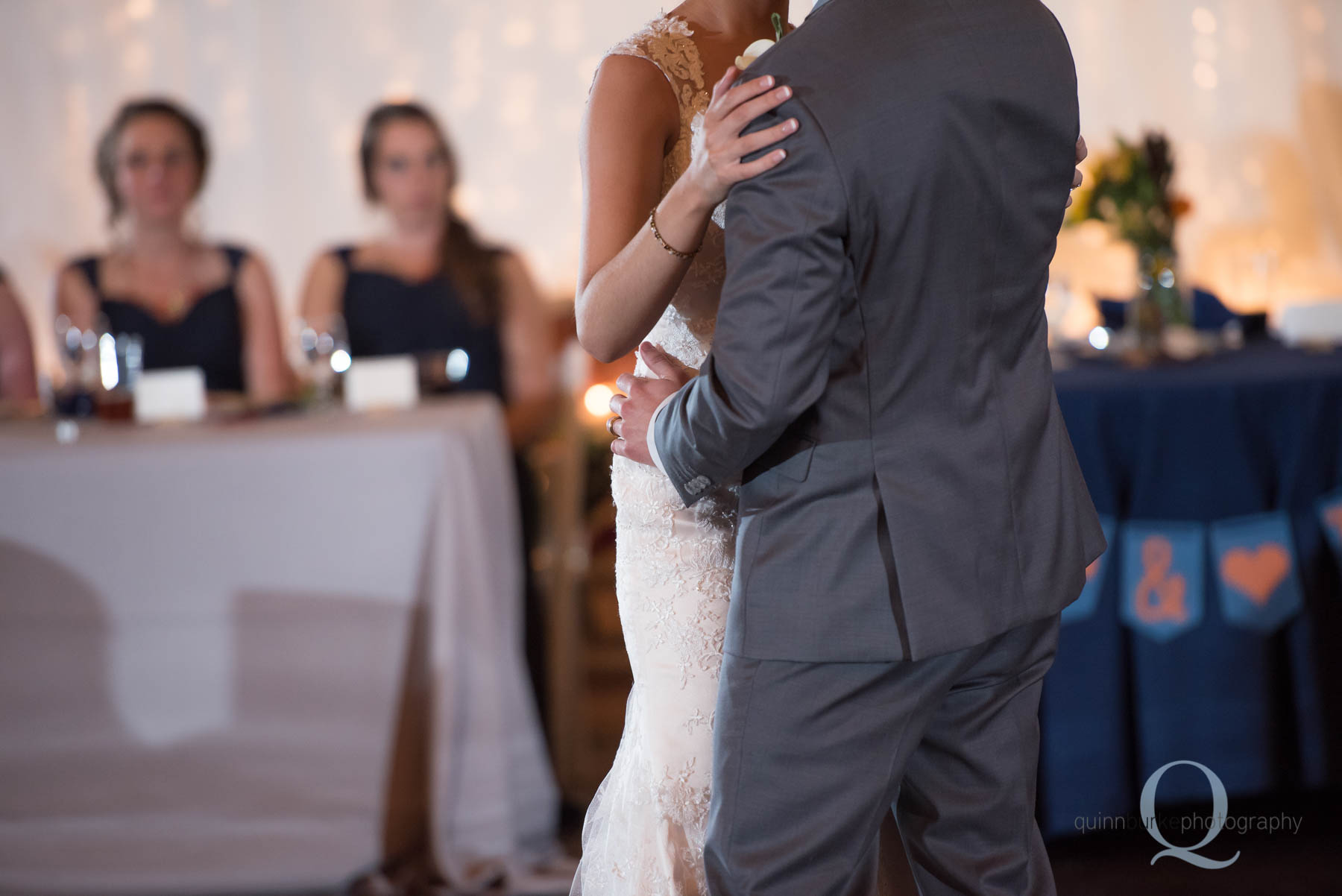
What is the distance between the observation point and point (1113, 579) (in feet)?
7.77

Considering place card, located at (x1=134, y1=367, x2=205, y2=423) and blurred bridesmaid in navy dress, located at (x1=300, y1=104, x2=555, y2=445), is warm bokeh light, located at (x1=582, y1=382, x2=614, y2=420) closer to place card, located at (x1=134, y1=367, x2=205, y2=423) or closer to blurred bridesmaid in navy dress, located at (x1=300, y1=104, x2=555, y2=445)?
blurred bridesmaid in navy dress, located at (x1=300, y1=104, x2=555, y2=445)

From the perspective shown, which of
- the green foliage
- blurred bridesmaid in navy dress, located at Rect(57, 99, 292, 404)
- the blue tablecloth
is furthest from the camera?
blurred bridesmaid in navy dress, located at Rect(57, 99, 292, 404)

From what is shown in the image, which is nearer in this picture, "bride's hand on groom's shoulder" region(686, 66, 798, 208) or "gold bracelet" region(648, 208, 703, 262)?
"bride's hand on groom's shoulder" region(686, 66, 798, 208)

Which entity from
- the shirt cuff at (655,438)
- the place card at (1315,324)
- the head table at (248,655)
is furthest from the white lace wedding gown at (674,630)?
the place card at (1315,324)

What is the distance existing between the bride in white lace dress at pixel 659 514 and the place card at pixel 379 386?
4.25ft

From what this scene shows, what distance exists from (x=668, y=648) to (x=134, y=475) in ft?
4.64

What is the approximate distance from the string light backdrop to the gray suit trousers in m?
3.49

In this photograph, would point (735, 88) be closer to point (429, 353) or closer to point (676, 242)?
point (676, 242)

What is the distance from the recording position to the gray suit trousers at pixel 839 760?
1.05 meters

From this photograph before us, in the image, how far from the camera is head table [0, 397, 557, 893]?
2.34 metres

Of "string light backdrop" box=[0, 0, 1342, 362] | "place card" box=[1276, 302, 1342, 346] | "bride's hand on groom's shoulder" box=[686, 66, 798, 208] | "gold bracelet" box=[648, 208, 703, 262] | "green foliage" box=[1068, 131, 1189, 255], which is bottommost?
"place card" box=[1276, 302, 1342, 346]

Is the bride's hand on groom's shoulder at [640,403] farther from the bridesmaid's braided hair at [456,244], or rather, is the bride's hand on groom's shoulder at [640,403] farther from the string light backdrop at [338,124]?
the string light backdrop at [338,124]

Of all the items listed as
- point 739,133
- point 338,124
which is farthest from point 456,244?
point 739,133

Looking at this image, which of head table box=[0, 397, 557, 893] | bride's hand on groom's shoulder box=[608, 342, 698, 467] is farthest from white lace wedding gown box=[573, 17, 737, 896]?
head table box=[0, 397, 557, 893]
